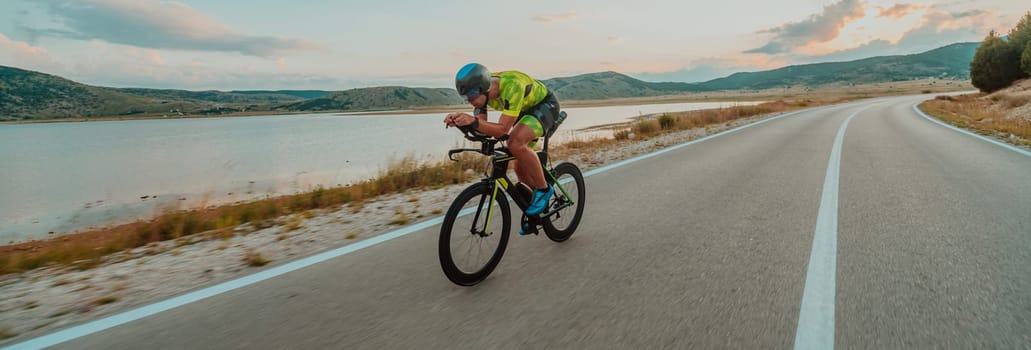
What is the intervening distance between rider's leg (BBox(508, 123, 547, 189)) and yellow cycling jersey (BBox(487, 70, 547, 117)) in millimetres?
152

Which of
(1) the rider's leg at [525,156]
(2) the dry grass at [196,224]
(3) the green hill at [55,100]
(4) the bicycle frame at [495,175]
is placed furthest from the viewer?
(3) the green hill at [55,100]

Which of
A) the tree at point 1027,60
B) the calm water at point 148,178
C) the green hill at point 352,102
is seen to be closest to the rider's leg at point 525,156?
the calm water at point 148,178

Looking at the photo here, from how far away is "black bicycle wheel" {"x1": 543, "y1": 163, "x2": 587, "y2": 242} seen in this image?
4.12 m

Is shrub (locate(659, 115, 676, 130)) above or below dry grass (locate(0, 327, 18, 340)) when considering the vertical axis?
above

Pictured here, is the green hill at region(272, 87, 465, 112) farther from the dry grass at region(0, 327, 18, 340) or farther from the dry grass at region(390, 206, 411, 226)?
the dry grass at region(0, 327, 18, 340)

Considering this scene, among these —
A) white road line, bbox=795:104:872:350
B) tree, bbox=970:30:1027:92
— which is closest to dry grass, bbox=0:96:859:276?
white road line, bbox=795:104:872:350

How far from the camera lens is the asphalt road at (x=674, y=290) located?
240 centimetres

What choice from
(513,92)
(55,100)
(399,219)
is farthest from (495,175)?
(55,100)

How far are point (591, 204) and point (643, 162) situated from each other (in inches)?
159

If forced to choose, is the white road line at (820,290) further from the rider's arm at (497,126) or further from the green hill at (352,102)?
the green hill at (352,102)

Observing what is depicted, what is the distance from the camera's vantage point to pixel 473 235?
327 centimetres

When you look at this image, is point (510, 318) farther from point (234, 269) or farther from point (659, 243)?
point (234, 269)

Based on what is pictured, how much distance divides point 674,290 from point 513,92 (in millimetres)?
1737

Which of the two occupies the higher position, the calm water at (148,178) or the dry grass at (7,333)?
the dry grass at (7,333)
